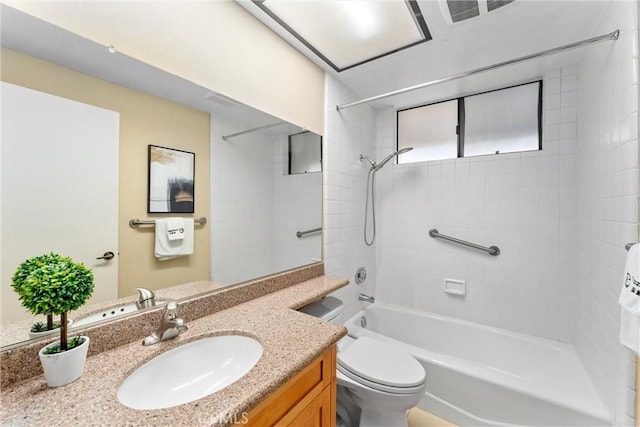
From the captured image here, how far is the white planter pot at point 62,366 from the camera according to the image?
2.06ft

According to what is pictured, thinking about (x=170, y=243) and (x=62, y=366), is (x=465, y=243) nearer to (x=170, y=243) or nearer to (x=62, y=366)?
(x=170, y=243)

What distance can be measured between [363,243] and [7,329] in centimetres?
211

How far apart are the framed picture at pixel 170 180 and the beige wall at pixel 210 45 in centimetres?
34

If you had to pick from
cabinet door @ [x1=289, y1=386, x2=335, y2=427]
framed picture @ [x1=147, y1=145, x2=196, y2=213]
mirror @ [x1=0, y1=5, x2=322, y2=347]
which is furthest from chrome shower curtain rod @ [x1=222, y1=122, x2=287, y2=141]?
cabinet door @ [x1=289, y1=386, x2=335, y2=427]

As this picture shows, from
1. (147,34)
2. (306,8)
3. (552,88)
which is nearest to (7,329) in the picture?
(147,34)

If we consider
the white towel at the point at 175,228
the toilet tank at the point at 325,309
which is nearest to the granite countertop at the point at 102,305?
the white towel at the point at 175,228

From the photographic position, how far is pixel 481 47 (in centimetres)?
161

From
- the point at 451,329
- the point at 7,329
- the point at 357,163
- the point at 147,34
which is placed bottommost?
the point at 451,329

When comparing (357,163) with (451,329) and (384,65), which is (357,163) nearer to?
(384,65)

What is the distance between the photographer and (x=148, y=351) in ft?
2.70

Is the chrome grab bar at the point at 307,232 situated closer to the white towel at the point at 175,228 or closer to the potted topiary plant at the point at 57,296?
the white towel at the point at 175,228

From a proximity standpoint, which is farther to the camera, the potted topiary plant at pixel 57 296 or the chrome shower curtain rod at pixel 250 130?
the chrome shower curtain rod at pixel 250 130

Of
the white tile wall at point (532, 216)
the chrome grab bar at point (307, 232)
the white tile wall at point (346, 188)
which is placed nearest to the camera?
the white tile wall at point (532, 216)

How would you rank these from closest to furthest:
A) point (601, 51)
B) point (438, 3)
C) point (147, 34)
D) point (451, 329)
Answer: point (147, 34) < point (438, 3) < point (601, 51) < point (451, 329)
